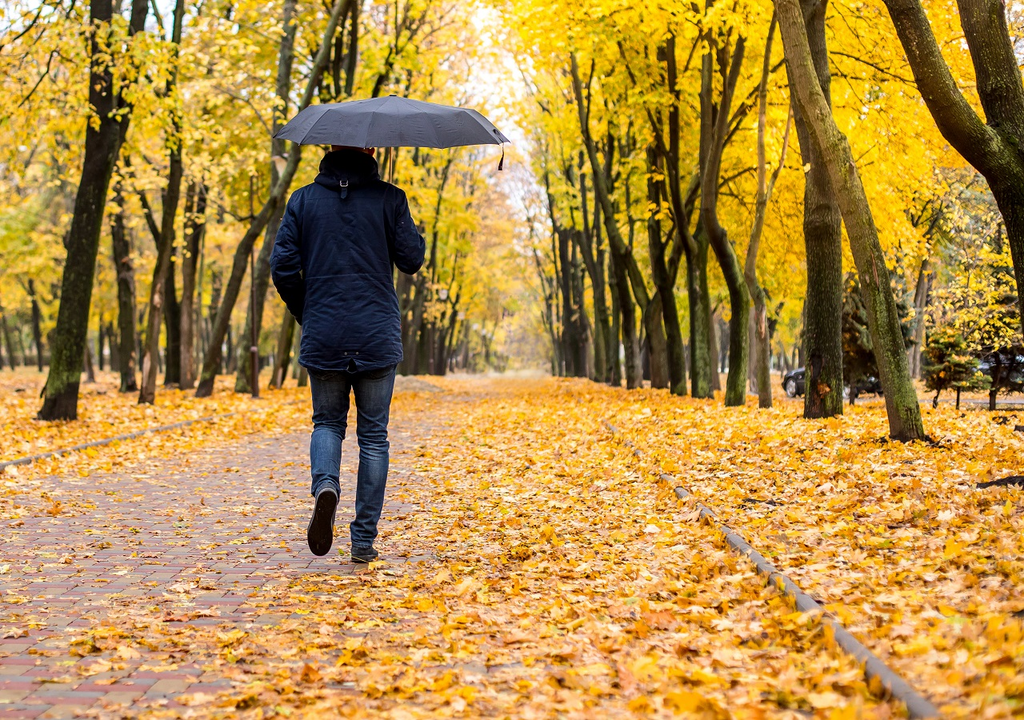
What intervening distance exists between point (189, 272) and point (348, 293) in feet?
70.1

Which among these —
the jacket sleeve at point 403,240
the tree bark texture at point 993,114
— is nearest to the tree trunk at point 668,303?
the tree bark texture at point 993,114

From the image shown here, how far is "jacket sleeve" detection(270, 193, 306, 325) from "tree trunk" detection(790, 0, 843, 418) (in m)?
8.73

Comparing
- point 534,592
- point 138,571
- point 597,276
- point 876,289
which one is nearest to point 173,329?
point 597,276

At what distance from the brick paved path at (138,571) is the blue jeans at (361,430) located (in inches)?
16.7

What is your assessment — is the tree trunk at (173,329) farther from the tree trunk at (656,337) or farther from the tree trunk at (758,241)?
the tree trunk at (758,241)

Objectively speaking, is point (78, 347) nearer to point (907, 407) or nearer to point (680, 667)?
point (907, 407)

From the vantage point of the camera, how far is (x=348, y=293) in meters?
5.60

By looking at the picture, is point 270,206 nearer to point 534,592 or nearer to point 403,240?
point 403,240

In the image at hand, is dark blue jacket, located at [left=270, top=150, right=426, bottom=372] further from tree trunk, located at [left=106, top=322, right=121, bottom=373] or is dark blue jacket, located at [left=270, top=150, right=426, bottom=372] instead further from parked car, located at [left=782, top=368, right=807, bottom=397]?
tree trunk, located at [left=106, top=322, right=121, bottom=373]

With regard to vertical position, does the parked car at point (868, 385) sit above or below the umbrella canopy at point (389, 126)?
below

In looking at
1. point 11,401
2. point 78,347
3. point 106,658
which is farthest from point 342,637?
point 11,401

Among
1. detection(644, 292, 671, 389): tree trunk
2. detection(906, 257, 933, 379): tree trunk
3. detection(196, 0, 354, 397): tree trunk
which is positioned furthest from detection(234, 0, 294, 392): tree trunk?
detection(906, 257, 933, 379): tree trunk

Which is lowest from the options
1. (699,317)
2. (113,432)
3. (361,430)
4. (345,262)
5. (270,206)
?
(113,432)

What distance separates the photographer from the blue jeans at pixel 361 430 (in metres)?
5.64
